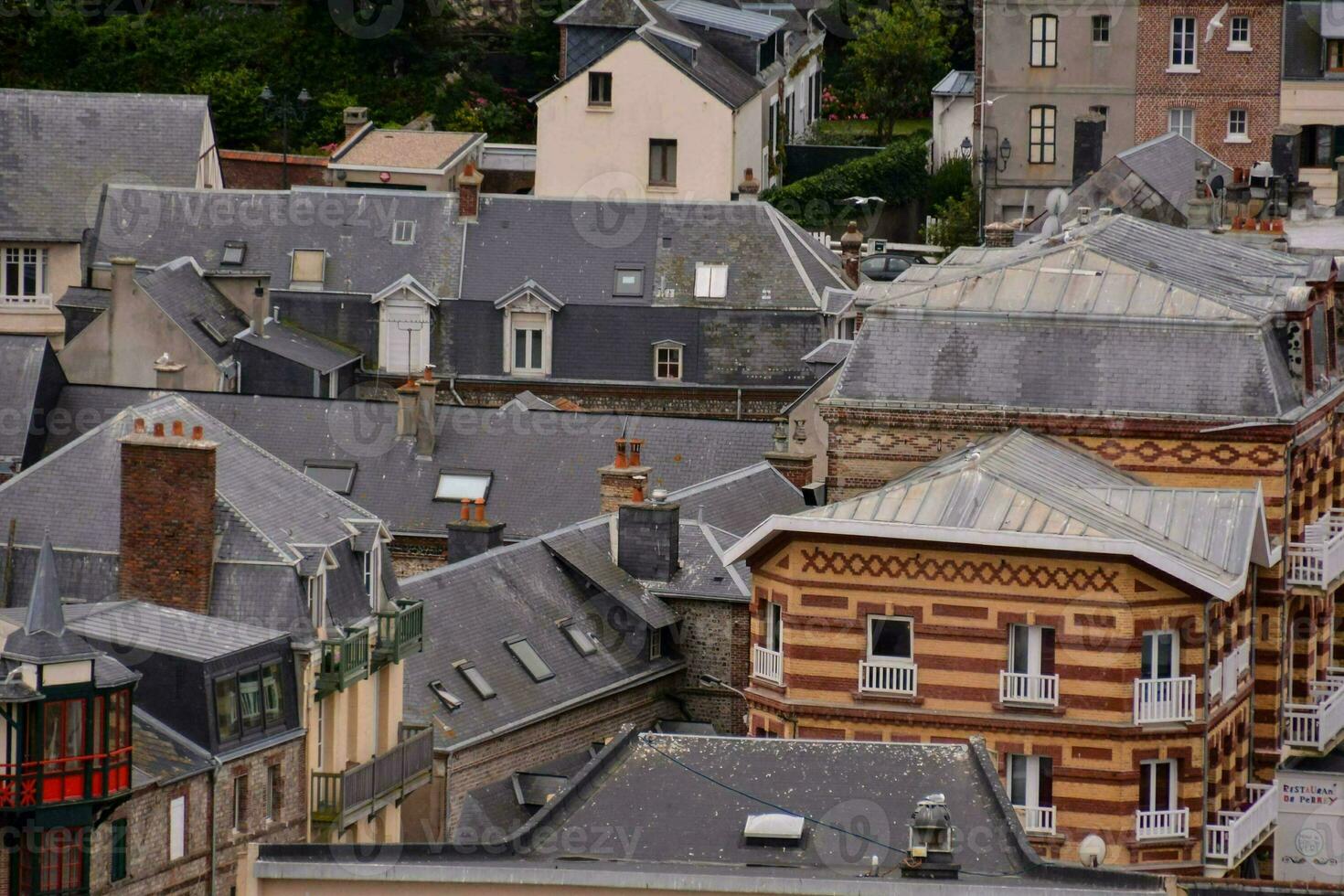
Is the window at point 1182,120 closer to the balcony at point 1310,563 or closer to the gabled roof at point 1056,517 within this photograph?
the balcony at point 1310,563

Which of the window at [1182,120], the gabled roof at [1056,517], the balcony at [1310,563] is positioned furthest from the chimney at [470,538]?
the window at [1182,120]

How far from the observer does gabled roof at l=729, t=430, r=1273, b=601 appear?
2325 inches

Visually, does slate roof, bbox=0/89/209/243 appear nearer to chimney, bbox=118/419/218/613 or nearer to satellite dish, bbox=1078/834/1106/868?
chimney, bbox=118/419/218/613

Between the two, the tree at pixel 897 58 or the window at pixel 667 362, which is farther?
the tree at pixel 897 58

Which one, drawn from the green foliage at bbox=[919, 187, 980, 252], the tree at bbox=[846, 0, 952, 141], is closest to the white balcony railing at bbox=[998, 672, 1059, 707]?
the green foliage at bbox=[919, 187, 980, 252]

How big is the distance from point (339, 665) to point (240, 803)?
322 cm

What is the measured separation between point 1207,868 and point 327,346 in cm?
4066

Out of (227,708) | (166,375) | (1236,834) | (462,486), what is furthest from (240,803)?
(166,375)

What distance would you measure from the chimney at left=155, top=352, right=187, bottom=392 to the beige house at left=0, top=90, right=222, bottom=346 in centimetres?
820

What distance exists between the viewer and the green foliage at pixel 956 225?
4269 inches

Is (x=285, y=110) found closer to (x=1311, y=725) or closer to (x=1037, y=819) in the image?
(x=1311, y=725)

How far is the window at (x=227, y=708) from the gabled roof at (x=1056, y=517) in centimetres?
854

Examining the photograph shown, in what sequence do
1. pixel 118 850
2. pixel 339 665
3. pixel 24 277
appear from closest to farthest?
pixel 118 850, pixel 339 665, pixel 24 277

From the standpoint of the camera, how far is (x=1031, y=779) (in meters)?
59.9
